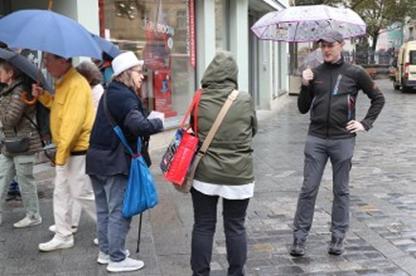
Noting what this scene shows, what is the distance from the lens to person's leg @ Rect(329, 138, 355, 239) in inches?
205

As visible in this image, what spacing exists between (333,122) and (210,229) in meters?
1.48

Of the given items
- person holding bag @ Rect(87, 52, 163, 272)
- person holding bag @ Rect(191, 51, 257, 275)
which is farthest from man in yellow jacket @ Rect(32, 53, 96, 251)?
person holding bag @ Rect(191, 51, 257, 275)

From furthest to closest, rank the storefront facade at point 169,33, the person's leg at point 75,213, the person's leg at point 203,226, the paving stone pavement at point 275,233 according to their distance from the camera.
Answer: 1. the storefront facade at point 169,33
2. the person's leg at point 75,213
3. the paving stone pavement at point 275,233
4. the person's leg at point 203,226

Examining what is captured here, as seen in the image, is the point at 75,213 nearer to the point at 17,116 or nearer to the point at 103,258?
the point at 103,258

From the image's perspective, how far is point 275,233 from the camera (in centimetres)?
604

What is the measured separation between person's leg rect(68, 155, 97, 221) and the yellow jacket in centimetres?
10

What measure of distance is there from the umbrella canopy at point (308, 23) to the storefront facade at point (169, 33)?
101 inches

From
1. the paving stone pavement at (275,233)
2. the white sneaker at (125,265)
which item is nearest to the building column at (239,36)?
the paving stone pavement at (275,233)

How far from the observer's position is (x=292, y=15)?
898cm

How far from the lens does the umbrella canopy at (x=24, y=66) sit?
5.51m

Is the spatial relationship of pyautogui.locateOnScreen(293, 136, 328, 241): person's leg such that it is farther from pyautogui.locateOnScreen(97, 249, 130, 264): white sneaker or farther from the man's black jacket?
pyautogui.locateOnScreen(97, 249, 130, 264): white sneaker

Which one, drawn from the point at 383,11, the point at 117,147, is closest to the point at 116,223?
the point at 117,147

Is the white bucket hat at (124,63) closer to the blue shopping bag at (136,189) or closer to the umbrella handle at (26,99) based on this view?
the blue shopping bag at (136,189)

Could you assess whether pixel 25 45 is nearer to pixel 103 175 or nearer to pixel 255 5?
pixel 103 175
